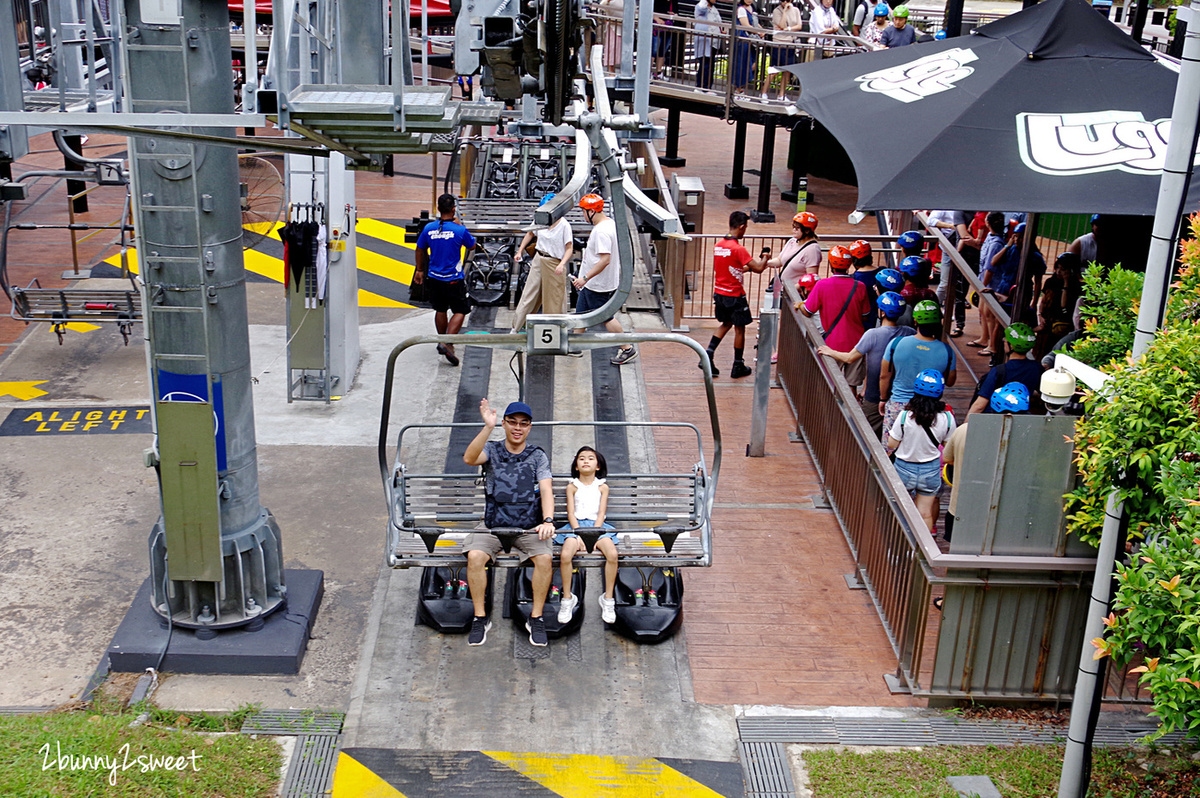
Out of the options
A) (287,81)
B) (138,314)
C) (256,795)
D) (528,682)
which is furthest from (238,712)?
Answer: (138,314)

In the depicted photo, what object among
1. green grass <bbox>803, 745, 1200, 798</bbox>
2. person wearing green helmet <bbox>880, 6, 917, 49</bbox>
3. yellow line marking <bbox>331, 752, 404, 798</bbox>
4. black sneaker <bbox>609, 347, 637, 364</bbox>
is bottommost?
yellow line marking <bbox>331, 752, 404, 798</bbox>

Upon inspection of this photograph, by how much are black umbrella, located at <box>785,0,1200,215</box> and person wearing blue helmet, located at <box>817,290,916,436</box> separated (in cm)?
123

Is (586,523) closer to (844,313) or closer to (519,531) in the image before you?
(519,531)

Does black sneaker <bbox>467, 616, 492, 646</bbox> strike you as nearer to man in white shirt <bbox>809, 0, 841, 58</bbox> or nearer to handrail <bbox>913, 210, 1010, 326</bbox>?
handrail <bbox>913, 210, 1010, 326</bbox>

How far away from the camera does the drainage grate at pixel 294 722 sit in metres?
6.49

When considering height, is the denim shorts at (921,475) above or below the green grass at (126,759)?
above

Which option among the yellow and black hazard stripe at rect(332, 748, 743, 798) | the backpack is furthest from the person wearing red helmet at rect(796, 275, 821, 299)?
the yellow and black hazard stripe at rect(332, 748, 743, 798)

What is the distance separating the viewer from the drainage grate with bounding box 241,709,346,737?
6.49 metres

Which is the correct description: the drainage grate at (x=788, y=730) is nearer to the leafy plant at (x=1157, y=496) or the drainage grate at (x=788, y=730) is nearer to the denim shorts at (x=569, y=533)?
the denim shorts at (x=569, y=533)

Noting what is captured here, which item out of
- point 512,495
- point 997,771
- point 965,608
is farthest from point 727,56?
point 997,771

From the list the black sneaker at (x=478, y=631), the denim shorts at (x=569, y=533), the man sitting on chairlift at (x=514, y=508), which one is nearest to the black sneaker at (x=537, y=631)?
the man sitting on chairlift at (x=514, y=508)

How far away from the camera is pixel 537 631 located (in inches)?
284

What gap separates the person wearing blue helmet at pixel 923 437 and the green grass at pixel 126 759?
15.1ft

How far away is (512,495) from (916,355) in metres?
3.38
